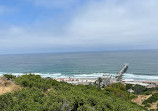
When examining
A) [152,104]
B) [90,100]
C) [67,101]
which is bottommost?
[152,104]

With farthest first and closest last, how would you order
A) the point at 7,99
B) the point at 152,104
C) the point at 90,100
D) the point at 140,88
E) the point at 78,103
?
1. the point at 140,88
2. the point at 152,104
3. the point at 90,100
4. the point at 78,103
5. the point at 7,99

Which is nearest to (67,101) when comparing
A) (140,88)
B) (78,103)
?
(78,103)

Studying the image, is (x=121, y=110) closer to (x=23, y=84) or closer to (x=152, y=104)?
(x=23, y=84)


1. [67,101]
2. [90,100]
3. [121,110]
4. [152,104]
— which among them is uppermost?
[67,101]

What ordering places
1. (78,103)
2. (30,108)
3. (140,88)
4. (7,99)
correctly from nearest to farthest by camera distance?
(30,108)
(7,99)
(78,103)
(140,88)

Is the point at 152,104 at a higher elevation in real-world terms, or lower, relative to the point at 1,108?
lower

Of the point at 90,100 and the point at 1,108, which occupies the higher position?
the point at 1,108

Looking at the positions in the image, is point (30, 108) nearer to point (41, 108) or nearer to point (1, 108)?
point (41, 108)

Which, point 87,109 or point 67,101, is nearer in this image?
point 87,109

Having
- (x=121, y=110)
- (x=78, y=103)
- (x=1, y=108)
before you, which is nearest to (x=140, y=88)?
(x=121, y=110)

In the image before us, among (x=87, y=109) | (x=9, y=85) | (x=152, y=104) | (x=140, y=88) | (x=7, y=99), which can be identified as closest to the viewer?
(x=87, y=109)
